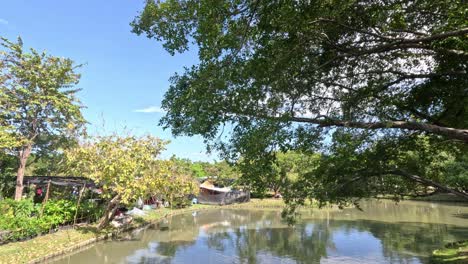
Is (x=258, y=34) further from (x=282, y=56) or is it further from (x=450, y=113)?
(x=450, y=113)

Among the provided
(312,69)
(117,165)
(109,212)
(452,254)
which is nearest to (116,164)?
(117,165)

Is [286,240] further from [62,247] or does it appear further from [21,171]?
[21,171]

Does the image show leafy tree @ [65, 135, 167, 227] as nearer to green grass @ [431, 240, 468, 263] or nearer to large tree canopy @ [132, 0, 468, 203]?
large tree canopy @ [132, 0, 468, 203]

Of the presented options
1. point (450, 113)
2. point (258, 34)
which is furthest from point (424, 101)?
point (258, 34)

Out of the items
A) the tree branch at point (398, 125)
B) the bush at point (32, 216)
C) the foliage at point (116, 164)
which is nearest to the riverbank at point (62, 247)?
the bush at point (32, 216)

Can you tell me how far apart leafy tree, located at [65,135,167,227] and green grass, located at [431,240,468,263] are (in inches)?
456

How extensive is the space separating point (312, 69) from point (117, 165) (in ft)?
37.2

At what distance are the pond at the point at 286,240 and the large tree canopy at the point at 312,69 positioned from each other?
7724mm

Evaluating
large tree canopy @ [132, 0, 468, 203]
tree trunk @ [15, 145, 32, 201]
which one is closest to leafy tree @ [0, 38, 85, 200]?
tree trunk @ [15, 145, 32, 201]

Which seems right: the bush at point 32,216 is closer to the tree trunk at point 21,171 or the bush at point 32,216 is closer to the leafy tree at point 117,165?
the leafy tree at point 117,165

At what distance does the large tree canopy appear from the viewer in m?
5.84

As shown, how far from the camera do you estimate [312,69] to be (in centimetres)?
700

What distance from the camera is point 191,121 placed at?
252 inches

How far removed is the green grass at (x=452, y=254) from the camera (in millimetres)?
12029
